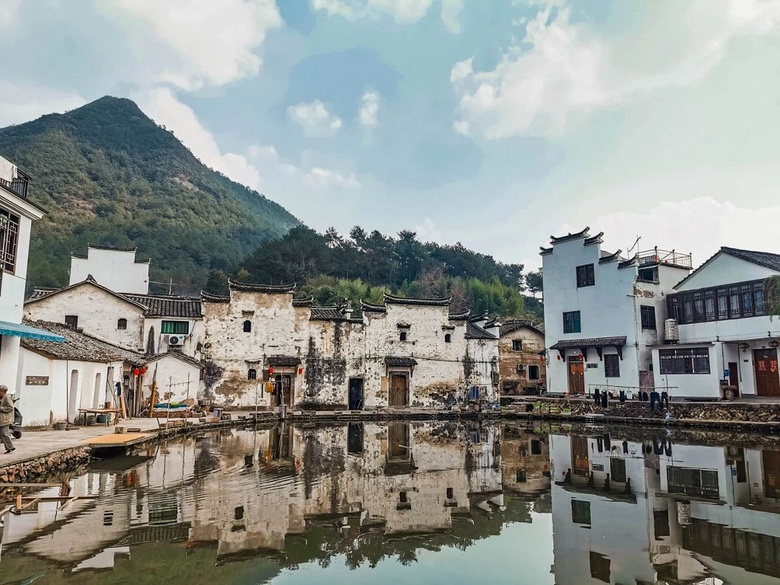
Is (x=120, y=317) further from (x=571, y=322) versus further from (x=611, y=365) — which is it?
(x=611, y=365)

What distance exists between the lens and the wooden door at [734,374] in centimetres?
2406

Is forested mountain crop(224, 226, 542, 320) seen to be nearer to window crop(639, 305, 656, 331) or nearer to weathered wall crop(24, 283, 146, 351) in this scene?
weathered wall crop(24, 283, 146, 351)

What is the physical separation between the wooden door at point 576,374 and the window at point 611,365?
4.66 feet

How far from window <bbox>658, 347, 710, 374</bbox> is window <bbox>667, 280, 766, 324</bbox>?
2072mm

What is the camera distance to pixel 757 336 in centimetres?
2280

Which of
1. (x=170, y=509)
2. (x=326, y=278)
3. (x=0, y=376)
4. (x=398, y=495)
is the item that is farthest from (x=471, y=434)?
(x=326, y=278)

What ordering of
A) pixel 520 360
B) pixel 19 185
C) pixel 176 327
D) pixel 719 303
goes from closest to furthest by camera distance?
pixel 19 185 < pixel 719 303 < pixel 176 327 < pixel 520 360

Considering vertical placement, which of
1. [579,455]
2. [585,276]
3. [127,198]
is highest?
[127,198]

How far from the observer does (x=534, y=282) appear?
61250 millimetres

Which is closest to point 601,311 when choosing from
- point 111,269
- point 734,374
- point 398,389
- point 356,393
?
point 734,374

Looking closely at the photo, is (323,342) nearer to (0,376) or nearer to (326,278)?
(0,376)

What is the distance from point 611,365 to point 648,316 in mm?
3064

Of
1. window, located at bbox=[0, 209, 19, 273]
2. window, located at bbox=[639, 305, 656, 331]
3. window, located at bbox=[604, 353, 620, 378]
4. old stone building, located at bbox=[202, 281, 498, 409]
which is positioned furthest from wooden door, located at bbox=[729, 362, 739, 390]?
window, located at bbox=[0, 209, 19, 273]

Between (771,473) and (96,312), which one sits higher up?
(96,312)
